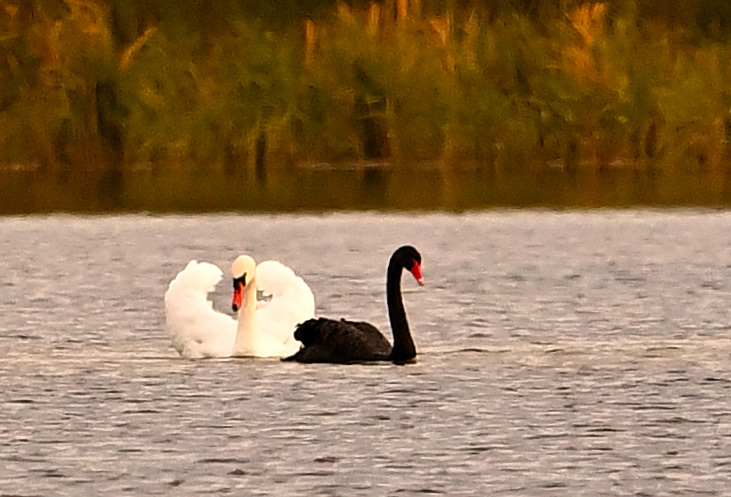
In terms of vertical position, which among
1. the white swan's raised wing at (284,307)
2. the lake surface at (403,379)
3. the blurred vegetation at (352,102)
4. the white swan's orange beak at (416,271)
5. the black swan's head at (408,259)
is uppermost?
the blurred vegetation at (352,102)

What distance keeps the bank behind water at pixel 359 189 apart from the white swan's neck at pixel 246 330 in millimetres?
8795

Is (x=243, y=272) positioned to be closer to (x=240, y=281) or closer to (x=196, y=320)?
(x=240, y=281)

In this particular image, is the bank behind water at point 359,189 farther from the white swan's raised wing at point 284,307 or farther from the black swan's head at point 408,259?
the black swan's head at point 408,259

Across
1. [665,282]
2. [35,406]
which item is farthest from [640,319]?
[35,406]

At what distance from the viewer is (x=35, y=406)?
36.6 feet

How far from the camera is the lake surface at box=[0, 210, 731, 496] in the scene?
371 inches

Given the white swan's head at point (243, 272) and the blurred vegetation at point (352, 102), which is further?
the blurred vegetation at point (352, 102)

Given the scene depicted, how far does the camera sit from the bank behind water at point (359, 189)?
73.6ft

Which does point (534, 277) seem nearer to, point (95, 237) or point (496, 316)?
point (496, 316)

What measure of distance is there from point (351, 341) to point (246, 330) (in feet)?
2.52

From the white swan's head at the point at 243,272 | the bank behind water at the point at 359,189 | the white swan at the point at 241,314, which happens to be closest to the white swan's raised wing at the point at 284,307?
the white swan at the point at 241,314

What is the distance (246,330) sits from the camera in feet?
43.1

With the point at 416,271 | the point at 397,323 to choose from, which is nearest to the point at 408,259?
the point at 416,271

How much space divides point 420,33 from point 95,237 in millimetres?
7176
